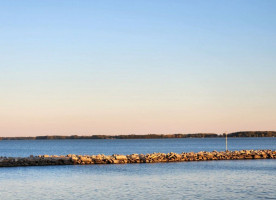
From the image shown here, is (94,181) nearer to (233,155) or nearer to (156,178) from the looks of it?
(156,178)

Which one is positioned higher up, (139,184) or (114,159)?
(114,159)

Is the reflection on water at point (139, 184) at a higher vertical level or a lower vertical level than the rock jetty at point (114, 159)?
lower

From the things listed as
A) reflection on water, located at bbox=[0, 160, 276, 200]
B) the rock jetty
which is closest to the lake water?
reflection on water, located at bbox=[0, 160, 276, 200]

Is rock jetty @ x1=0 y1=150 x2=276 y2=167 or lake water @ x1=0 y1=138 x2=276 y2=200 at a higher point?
rock jetty @ x1=0 y1=150 x2=276 y2=167

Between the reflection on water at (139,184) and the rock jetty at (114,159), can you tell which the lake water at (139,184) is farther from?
the rock jetty at (114,159)

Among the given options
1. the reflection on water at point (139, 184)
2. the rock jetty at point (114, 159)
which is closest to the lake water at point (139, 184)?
the reflection on water at point (139, 184)

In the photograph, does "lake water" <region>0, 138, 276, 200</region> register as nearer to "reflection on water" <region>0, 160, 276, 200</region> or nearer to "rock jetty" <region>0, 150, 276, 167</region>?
"reflection on water" <region>0, 160, 276, 200</region>

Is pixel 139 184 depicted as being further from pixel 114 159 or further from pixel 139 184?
pixel 114 159

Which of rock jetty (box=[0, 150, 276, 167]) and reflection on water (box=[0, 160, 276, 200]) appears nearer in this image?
reflection on water (box=[0, 160, 276, 200])

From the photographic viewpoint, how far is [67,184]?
1292 inches

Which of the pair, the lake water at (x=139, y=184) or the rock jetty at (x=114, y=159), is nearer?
the lake water at (x=139, y=184)

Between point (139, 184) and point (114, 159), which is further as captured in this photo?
point (114, 159)

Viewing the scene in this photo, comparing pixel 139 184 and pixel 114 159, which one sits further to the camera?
pixel 114 159

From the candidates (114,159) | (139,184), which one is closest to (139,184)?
(139,184)
